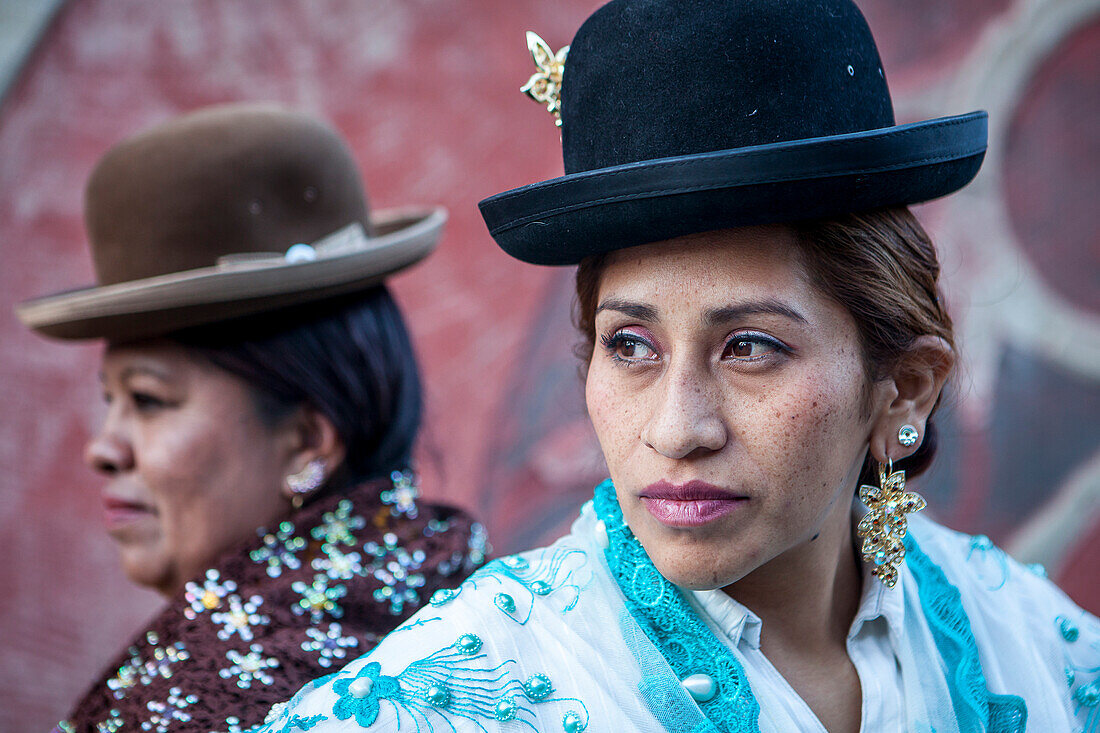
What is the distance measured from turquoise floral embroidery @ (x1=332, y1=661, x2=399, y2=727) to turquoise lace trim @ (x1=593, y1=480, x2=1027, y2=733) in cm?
43

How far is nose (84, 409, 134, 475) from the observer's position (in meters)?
2.18

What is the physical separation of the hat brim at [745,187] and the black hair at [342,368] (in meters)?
0.94

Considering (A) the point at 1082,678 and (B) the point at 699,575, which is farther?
(A) the point at 1082,678

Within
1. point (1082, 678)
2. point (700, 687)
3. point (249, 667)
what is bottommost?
point (1082, 678)

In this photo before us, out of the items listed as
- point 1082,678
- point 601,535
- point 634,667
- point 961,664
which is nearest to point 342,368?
point 601,535

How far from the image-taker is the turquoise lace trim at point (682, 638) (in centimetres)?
147

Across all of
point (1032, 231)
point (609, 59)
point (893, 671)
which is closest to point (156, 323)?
point (609, 59)

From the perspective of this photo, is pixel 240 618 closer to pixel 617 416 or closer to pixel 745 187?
pixel 617 416

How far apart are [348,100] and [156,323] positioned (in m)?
1.91

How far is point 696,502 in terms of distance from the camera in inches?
→ 55.7

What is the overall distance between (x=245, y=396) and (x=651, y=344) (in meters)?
1.18

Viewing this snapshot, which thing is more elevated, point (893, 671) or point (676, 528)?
A: point (676, 528)

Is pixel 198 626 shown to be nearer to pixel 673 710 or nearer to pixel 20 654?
pixel 673 710

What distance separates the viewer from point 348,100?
3742mm
